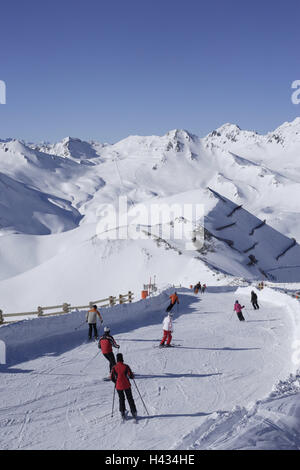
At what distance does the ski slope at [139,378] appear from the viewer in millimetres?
9070

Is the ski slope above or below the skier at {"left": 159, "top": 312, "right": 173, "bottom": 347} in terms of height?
below

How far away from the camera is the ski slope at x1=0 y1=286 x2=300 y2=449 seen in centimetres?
907

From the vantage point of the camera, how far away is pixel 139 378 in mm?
12867

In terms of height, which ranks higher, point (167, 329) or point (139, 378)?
point (167, 329)

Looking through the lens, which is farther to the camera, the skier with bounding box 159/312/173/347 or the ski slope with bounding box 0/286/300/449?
the skier with bounding box 159/312/173/347

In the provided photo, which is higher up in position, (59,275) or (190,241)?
(190,241)

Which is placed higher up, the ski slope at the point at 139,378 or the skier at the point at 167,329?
the skier at the point at 167,329

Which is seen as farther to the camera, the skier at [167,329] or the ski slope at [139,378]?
the skier at [167,329]

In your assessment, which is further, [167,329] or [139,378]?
[167,329]

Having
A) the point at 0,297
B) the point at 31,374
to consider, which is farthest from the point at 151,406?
the point at 0,297
